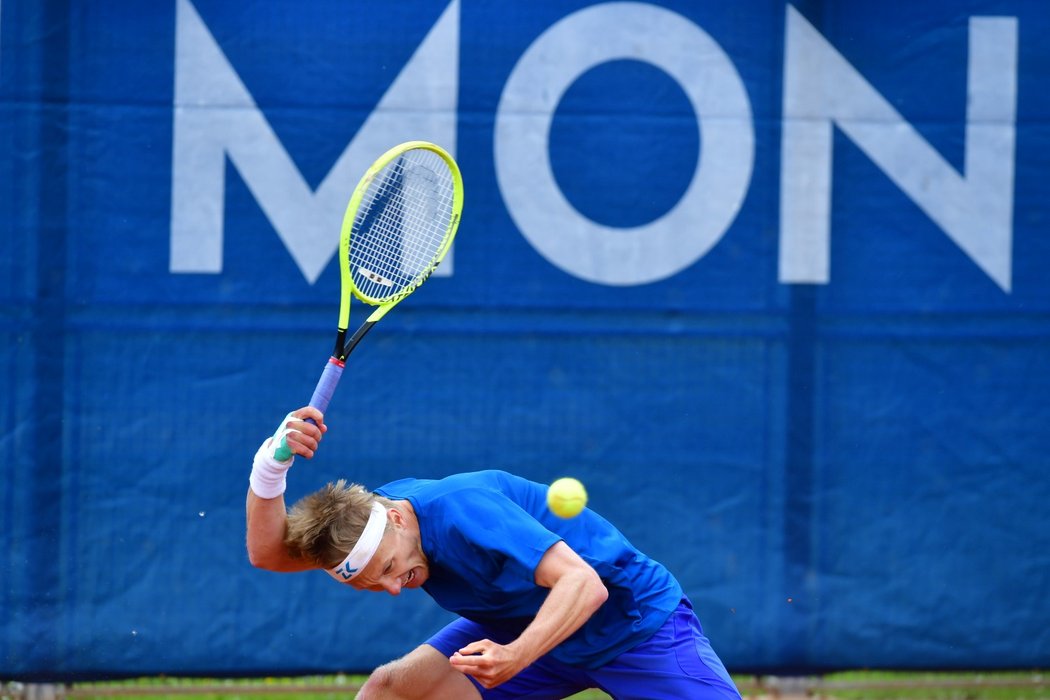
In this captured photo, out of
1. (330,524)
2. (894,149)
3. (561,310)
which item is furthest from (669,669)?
(894,149)

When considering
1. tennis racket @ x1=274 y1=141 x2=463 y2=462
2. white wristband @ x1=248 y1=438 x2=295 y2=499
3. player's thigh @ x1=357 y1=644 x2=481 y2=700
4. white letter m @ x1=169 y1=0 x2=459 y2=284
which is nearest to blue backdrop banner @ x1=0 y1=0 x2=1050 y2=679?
white letter m @ x1=169 y1=0 x2=459 y2=284

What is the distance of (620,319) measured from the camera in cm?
455

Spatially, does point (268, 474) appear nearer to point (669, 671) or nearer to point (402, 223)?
point (402, 223)

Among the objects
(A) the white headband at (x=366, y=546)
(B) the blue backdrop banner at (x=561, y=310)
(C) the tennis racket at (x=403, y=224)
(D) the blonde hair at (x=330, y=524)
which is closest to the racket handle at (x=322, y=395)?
(D) the blonde hair at (x=330, y=524)

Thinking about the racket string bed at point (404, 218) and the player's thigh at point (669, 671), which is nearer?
the player's thigh at point (669, 671)

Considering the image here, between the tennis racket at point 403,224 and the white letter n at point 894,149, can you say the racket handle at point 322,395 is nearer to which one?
the tennis racket at point 403,224

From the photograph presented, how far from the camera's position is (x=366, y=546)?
2920 mm

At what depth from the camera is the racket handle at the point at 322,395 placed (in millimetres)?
3002

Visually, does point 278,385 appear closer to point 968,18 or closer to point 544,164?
point 544,164

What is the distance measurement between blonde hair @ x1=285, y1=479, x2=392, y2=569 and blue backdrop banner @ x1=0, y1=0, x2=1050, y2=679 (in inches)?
55.4

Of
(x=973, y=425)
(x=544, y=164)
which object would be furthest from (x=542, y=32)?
(x=973, y=425)

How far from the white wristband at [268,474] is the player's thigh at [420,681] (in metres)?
0.63

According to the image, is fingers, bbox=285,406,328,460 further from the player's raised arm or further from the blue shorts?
the blue shorts

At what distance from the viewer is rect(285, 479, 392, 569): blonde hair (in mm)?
2949
